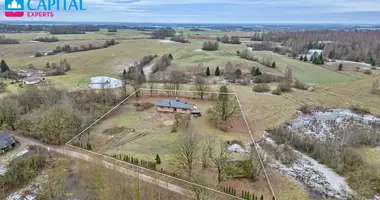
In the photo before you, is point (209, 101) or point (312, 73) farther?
point (312, 73)

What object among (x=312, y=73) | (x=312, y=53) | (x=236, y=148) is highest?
(x=312, y=53)

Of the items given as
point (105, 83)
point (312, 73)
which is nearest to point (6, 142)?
point (105, 83)

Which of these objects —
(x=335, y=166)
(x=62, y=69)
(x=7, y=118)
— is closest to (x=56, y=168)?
(x=7, y=118)

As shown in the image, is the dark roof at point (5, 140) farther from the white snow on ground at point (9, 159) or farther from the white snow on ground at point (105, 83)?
the white snow on ground at point (105, 83)

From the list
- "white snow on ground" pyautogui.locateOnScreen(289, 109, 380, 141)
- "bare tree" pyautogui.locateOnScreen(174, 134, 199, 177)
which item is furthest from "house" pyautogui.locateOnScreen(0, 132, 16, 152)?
"white snow on ground" pyautogui.locateOnScreen(289, 109, 380, 141)

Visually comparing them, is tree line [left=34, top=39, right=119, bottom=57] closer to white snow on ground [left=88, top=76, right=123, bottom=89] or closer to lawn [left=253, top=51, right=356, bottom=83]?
white snow on ground [left=88, top=76, right=123, bottom=89]

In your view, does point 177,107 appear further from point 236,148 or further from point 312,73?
point 312,73

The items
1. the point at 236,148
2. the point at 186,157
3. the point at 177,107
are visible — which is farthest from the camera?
the point at 177,107
